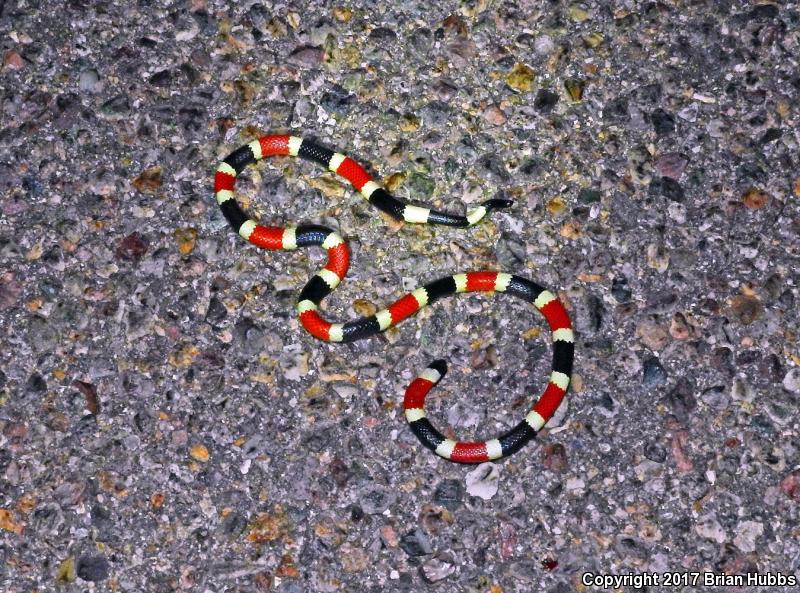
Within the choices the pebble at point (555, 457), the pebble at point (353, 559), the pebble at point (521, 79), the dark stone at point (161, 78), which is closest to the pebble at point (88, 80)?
the dark stone at point (161, 78)

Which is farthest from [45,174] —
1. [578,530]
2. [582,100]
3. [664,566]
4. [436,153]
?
[664,566]

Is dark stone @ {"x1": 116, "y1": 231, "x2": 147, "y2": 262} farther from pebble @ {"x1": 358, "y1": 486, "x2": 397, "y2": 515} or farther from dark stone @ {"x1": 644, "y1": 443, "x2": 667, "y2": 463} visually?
dark stone @ {"x1": 644, "y1": 443, "x2": 667, "y2": 463}

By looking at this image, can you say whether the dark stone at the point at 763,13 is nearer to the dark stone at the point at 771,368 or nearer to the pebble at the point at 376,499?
the dark stone at the point at 771,368

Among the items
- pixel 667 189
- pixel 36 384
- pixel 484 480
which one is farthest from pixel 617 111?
pixel 36 384

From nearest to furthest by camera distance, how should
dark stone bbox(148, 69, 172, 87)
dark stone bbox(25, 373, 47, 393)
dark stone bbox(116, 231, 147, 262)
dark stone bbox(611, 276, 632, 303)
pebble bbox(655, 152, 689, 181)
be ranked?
dark stone bbox(25, 373, 47, 393)
dark stone bbox(611, 276, 632, 303)
dark stone bbox(116, 231, 147, 262)
pebble bbox(655, 152, 689, 181)
dark stone bbox(148, 69, 172, 87)

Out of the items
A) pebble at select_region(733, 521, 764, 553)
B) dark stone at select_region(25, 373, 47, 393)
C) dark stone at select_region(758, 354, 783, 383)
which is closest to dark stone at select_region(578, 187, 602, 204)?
dark stone at select_region(758, 354, 783, 383)

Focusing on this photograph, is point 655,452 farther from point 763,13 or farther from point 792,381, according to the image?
point 763,13
